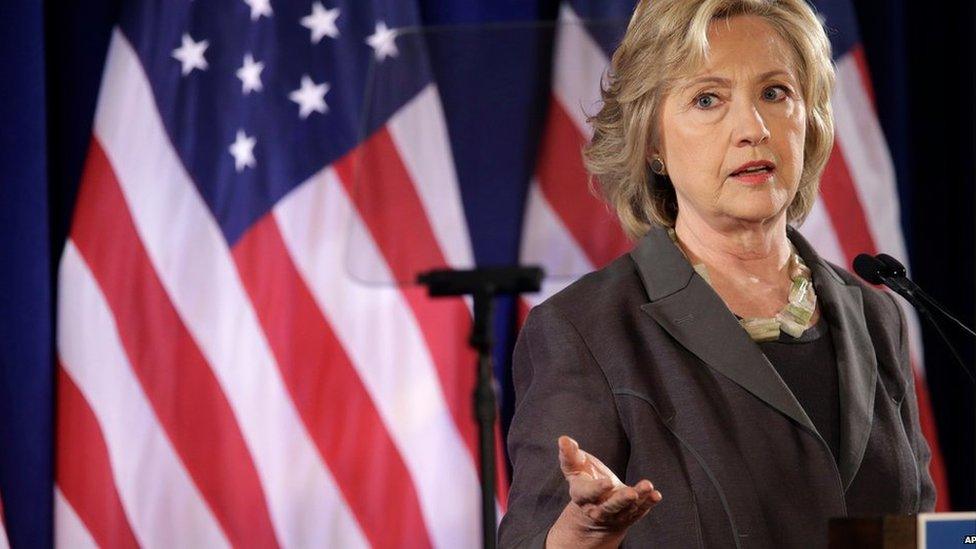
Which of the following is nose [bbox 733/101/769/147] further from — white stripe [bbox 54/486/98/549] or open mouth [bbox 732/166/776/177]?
white stripe [bbox 54/486/98/549]

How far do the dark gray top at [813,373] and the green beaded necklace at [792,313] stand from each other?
0.03 ft

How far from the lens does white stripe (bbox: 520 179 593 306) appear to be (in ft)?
9.40

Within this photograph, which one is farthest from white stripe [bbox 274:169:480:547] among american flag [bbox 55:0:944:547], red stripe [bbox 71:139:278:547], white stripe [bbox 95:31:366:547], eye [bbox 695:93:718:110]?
eye [bbox 695:93:718:110]

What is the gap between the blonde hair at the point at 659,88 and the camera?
1.67 meters

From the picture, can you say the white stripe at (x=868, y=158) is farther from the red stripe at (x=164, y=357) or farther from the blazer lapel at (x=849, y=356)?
the red stripe at (x=164, y=357)

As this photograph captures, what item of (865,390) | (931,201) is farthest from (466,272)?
(931,201)

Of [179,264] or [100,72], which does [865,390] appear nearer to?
[179,264]

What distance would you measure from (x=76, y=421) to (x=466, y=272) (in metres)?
1.01

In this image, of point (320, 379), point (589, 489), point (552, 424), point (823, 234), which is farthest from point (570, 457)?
point (823, 234)

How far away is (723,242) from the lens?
170 centimetres

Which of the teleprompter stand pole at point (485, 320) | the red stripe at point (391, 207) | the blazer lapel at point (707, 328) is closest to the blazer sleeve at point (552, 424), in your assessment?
the blazer lapel at point (707, 328)

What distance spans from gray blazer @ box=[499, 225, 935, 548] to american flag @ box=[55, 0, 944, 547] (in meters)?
1.29

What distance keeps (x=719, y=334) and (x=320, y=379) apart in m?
1.66

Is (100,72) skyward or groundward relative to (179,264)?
skyward
